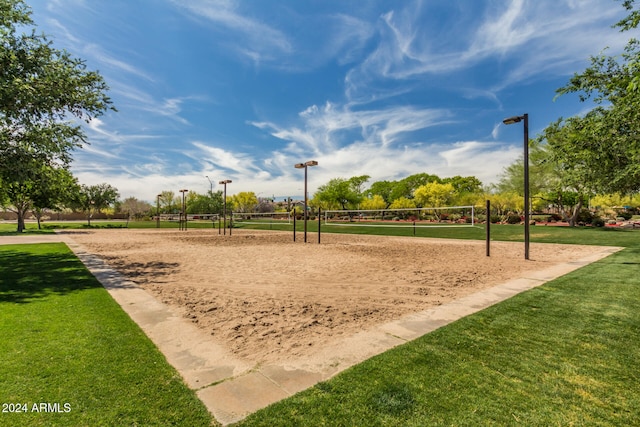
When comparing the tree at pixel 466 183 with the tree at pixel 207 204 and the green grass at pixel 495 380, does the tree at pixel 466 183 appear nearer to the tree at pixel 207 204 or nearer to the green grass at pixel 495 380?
the tree at pixel 207 204

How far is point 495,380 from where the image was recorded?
2703 mm

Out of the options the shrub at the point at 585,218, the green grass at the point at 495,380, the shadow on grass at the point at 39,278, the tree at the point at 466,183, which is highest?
the tree at the point at 466,183

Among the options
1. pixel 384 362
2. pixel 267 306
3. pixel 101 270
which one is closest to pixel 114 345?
pixel 267 306

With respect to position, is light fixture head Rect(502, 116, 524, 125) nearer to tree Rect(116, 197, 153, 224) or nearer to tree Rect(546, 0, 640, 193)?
tree Rect(546, 0, 640, 193)

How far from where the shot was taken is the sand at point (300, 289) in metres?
4.05

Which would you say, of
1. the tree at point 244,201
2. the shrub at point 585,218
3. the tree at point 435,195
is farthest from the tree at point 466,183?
the tree at point 244,201

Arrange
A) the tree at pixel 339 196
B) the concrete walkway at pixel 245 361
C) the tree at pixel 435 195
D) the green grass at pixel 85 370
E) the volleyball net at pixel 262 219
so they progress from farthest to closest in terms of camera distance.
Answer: the tree at pixel 339 196 → the tree at pixel 435 195 → the volleyball net at pixel 262 219 → the concrete walkway at pixel 245 361 → the green grass at pixel 85 370

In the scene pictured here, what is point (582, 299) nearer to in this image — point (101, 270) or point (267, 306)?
point (267, 306)

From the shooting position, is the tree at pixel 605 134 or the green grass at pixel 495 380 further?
the tree at pixel 605 134

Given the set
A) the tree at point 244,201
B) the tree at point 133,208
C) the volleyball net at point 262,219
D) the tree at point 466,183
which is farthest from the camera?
the tree at point 244,201

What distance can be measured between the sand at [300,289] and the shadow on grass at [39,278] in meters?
1.07

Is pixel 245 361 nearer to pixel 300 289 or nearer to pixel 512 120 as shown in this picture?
pixel 300 289

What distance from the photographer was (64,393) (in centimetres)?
243

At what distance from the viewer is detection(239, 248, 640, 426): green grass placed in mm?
2203
